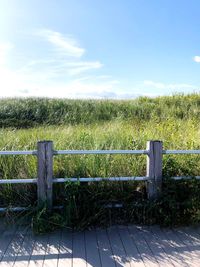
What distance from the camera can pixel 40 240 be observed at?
3854 millimetres

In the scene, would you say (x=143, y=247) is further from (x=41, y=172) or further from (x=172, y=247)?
(x=41, y=172)

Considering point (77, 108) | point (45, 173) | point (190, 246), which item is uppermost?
point (77, 108)

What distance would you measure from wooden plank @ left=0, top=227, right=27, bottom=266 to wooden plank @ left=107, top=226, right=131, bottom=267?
1.11 meters

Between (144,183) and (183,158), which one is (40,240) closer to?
(144,183)

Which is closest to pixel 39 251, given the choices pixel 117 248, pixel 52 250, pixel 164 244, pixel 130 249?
pixel 52 250

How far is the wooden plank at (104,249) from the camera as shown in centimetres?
336

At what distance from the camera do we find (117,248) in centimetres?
367

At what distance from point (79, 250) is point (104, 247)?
11.9 inches

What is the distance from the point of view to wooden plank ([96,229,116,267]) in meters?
3.36

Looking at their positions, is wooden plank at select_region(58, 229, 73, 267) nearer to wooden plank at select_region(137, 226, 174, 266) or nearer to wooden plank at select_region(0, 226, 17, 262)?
wooden plank at select_region(0, 226, 17, 262)

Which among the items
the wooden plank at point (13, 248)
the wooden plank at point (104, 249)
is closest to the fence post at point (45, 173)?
the wooden plank at point (13, 248)

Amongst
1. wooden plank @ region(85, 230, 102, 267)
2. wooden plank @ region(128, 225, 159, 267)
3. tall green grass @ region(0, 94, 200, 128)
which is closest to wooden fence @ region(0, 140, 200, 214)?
wooden plank @ region(128, 225, 159, 267)


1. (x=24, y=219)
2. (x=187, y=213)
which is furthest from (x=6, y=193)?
(x=187, y=213)

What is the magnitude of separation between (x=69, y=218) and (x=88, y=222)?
0.86 feet
